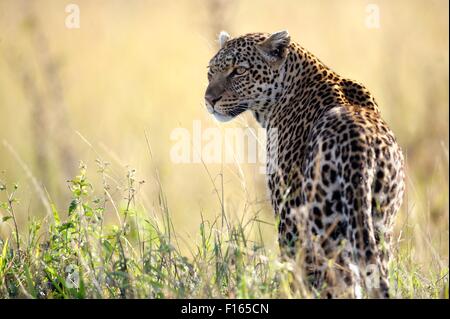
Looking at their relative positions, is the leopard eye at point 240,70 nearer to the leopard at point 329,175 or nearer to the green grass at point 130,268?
the leopard at point 329,175

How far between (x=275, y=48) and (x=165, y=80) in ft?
32.7

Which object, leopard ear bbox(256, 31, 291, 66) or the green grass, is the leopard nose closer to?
leopard ear bbox(256, 31, 291, 66)

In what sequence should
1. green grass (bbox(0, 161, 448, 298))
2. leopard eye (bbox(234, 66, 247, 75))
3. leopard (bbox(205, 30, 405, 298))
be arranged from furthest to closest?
leopard eye (bbox(234, 66, 247, 75))
green grass (bbox(0, 161, 448, 298))
leopard (bbox(205, 30, 405, 298))

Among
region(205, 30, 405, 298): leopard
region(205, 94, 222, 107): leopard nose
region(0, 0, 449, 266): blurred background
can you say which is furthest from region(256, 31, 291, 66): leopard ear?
region(0, 0, 449, 266): blurred background

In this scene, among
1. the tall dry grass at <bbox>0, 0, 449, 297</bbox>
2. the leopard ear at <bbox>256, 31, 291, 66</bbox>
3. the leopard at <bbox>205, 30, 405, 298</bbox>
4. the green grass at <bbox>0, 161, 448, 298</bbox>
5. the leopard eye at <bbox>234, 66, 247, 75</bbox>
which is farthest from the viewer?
the tall dry grass at <bbox>0, 0, 449, 297</bbox>

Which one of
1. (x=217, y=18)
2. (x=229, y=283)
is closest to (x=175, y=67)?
(x=217, y=18)

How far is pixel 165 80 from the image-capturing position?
18.5 m

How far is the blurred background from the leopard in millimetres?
3463

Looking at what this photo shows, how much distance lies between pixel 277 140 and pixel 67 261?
1857mm

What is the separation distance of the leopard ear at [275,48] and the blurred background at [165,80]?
10.9ft

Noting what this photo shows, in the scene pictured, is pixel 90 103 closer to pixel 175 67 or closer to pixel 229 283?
pixel 175 67

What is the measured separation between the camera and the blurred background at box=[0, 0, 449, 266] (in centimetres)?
1445

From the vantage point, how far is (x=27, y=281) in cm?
725

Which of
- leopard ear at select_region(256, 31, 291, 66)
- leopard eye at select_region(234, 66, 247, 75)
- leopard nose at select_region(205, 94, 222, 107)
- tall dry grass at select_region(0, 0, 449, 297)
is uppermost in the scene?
tall dry grass at select_region(0, 0, 449, 297)
